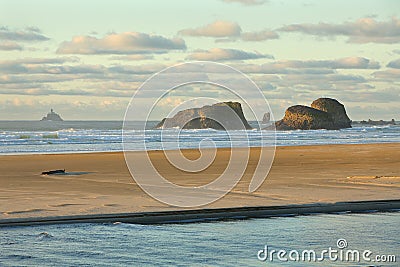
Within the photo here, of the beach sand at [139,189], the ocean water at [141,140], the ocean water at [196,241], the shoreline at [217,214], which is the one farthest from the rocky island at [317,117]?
the ocean water at [196,241]

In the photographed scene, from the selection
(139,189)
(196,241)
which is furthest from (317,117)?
(196,241)

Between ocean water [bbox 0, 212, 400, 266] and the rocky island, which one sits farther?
the rocky island

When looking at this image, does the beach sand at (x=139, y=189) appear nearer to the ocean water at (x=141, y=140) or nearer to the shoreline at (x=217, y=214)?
the shoreline at (x=217, y=214)

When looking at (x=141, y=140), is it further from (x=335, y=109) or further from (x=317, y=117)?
(x=335, y=109)

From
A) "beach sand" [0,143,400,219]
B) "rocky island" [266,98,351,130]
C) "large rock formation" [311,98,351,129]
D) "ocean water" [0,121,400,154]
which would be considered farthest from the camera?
"large rock formation" [311,98,351,129]

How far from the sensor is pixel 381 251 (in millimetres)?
8875

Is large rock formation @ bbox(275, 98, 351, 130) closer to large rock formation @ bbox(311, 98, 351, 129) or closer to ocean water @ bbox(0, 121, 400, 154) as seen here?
large rock formation @ bbox(311, 98, 351, 129)

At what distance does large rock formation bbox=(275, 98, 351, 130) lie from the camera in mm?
94938

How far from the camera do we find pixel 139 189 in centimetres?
1661

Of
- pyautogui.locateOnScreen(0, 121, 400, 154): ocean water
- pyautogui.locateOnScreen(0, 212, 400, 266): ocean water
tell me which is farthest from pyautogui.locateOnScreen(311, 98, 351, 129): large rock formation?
pyautogui.locateOnScreen(0, 212, 400, 266): ocean water

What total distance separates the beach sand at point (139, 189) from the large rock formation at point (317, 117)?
66.4 m

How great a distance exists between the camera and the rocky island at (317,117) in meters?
94.9

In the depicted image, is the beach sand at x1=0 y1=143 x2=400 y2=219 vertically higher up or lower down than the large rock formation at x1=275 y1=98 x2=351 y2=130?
lower down

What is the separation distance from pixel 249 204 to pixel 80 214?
350 centimetres
